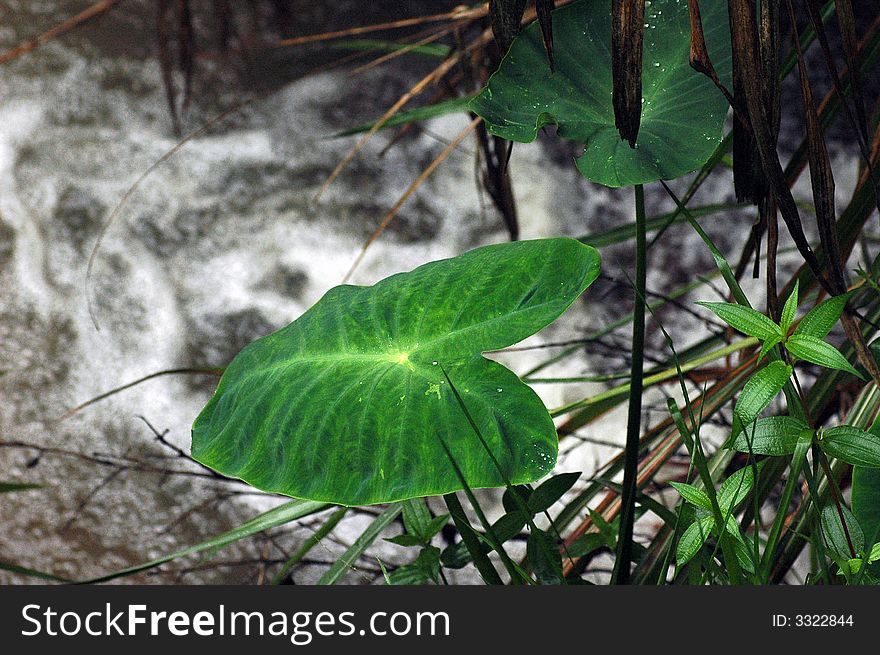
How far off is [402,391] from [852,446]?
301 mm

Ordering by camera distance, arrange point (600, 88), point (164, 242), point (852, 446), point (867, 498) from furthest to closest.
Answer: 1. point (164, 242)
2. point (600, 88)
3. point (867, 498)
4. point (852, 446)

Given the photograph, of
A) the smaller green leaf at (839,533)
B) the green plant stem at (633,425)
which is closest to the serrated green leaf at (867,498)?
the smaller green leaf at (839,533)

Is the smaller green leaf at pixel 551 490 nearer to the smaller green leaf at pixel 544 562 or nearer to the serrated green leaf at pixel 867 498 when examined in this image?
the smaller green leaf at pixel 544 562

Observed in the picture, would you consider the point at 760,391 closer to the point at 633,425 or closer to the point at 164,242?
the point at 633,425

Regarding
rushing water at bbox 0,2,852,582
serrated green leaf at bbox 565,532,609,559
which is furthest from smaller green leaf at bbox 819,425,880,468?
rushing water at bbox 0,2,852,582

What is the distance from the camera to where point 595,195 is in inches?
72.4

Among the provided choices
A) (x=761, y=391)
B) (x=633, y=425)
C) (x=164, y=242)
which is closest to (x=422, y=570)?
(x=633, y=425)

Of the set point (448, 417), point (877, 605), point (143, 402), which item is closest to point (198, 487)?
point (143, 402)

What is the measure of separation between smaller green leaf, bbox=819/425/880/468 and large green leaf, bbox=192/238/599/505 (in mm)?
168

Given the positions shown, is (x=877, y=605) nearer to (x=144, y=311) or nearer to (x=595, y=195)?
(x=595, y=195)

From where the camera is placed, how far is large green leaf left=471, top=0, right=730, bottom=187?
1.98 feet

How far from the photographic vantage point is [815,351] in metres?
0.44

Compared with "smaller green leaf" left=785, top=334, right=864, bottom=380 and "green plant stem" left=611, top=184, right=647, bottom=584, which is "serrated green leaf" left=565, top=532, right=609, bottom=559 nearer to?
"green plant stem" left=611, top=184, right=647, bottom=584

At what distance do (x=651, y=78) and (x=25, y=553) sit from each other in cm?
146
